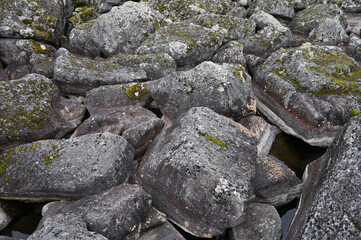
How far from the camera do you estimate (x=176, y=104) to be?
754cm

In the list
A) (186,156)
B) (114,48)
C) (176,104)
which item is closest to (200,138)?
(186,156)

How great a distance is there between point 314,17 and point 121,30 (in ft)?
26.7

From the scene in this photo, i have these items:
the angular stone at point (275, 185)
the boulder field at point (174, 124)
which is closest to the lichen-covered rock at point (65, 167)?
the boulder field at point (174, 124)

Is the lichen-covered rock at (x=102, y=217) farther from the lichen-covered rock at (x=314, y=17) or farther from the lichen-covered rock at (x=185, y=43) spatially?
the lichen-covered rock at (x=314, y=17)

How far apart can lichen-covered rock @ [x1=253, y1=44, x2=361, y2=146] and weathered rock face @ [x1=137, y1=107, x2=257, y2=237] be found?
1827 millimetres

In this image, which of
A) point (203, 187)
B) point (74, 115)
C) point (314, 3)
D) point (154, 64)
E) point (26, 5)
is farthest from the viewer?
point (314, 3)

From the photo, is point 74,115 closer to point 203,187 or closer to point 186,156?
point 186,156

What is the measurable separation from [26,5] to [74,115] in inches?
227

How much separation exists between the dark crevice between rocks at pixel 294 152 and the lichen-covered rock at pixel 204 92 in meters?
1.17

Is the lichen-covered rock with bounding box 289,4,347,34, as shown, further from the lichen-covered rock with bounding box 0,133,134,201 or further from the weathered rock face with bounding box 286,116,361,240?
the lichen-covered rock with bounding box 0,133,134,201

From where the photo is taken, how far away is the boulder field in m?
5.13

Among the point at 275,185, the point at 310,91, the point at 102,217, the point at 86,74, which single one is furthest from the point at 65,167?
the point at 310,91

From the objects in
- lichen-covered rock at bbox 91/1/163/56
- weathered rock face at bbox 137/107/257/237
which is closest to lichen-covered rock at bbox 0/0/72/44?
Result: lichen-covered rock at bbox 91/1/163/56

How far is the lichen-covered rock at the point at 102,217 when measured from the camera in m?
4.65
